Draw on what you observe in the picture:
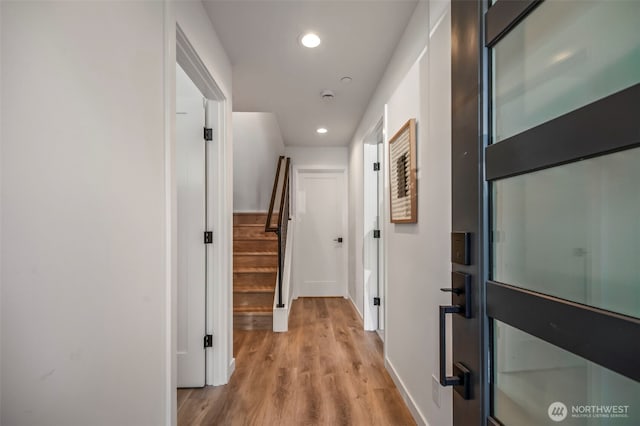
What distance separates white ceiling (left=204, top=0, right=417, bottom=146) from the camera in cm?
183

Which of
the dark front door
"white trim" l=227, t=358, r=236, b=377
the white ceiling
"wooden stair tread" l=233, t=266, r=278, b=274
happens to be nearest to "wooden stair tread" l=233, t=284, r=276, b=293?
"wooden stair tread" l=233, t=266, r=278, b=274

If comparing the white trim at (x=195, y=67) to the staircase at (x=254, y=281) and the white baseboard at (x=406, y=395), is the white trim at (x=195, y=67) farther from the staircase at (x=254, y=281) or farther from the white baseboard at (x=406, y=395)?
the white baseboard at (x=406, y=395)

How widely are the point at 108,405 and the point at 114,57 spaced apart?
41.5 inches

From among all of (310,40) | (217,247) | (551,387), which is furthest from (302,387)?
(310,40)

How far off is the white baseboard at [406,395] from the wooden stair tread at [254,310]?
1.45 metres

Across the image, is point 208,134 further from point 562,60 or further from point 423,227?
point 562,60

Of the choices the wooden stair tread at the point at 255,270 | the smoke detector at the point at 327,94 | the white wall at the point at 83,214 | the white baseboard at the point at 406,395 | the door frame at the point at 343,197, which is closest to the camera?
the white wall at the point at 83,214

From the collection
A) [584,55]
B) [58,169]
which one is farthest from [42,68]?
[584,55]

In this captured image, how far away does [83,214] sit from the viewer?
0.85 m

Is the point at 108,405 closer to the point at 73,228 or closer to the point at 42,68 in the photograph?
the point at 73,228

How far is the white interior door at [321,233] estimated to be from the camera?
5.09 metres

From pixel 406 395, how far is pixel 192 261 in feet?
5.50

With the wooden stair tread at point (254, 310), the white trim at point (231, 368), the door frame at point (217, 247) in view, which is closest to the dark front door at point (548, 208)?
the door frame at point (217, 247)

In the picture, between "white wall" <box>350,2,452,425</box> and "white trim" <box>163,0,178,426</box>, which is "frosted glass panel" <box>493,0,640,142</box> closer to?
"white wall" <box>350,2,452,425</box>
